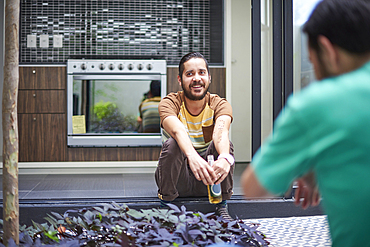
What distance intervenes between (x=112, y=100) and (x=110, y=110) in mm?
100

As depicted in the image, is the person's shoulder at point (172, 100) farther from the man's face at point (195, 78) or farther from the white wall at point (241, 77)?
the white wall at point (241, 77)

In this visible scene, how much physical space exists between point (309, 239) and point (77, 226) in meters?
1.19

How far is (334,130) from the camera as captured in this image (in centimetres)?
46

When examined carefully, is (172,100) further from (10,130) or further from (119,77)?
(119,77)

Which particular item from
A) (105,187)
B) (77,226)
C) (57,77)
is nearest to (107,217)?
(77,226)

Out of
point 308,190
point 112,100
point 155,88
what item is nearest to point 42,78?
point 112,100

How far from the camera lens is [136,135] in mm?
3516

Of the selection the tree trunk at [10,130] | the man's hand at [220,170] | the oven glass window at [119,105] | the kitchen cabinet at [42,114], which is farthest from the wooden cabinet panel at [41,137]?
the tree trunk at [10,130]

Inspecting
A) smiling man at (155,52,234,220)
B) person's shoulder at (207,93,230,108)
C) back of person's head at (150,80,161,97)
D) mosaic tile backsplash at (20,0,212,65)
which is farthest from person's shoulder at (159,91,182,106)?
mosaic tile backsplash at (20,0,212,65)

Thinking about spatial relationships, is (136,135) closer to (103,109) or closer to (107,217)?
(103,109)

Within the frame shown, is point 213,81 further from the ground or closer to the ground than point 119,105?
further from the ground

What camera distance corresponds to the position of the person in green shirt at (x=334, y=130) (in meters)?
0.46

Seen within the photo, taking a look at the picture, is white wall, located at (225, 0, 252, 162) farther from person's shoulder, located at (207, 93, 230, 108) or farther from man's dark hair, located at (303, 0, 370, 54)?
man's dark hair, located at (303, 0, 370, 54)

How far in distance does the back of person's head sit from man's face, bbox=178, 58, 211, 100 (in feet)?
4.98
